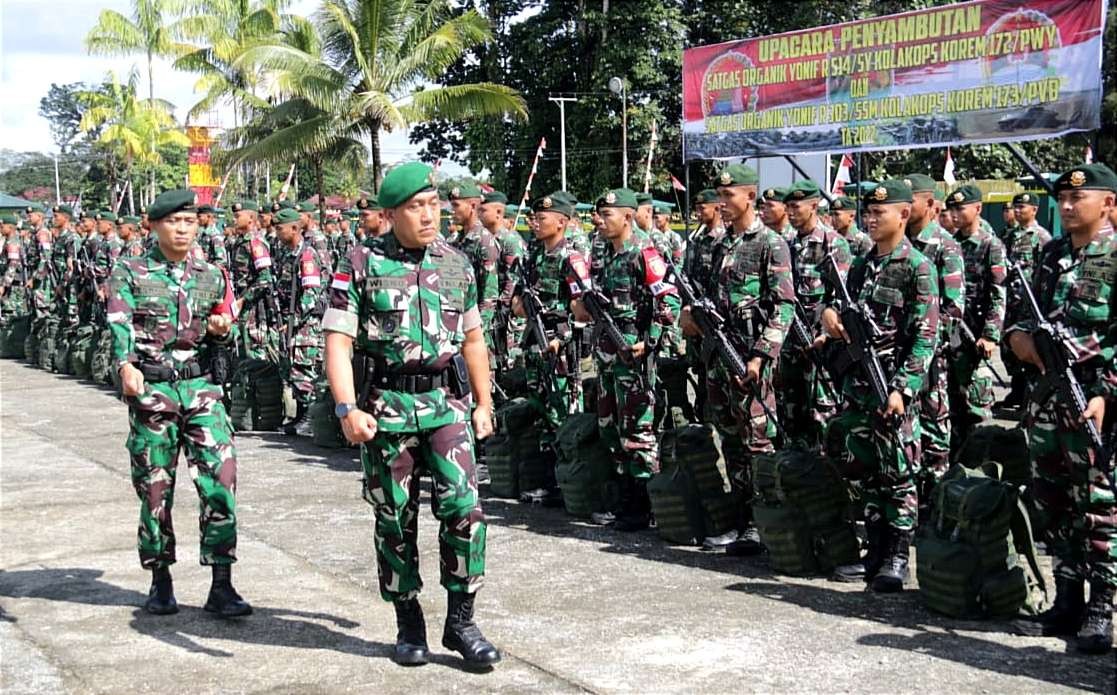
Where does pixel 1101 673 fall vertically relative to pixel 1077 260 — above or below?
below

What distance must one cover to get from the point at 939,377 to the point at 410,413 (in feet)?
10.7

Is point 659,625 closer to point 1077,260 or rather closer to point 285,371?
point 1077,260

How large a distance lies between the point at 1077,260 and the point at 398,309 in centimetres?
289

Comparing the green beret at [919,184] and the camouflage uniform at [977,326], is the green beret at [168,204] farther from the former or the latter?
the camouflage uniform at [977,326]

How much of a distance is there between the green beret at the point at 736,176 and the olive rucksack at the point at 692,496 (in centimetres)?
145

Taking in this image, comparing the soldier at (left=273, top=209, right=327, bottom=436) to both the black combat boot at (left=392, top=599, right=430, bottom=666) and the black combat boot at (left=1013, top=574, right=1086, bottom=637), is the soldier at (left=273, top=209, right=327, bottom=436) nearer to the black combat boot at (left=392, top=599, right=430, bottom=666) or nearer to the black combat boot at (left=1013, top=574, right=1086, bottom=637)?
the black combat boot at (left=392, top=599, right=430, bottom=666)

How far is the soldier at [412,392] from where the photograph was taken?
495 centimetres

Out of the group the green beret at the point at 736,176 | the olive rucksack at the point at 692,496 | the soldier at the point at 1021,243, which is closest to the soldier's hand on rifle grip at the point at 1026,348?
the green beret at the point at 736,176

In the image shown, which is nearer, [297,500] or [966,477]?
[966,477]

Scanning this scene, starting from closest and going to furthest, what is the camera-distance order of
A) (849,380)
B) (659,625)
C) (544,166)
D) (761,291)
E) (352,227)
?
(659,625) < (849,380) < (761,291) < (352,227) < (544,166)

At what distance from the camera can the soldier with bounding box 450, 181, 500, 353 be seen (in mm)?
9367

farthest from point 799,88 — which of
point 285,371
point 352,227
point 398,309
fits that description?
point 398,309

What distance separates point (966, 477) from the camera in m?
5.70

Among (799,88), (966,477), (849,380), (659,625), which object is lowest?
(659,625)
